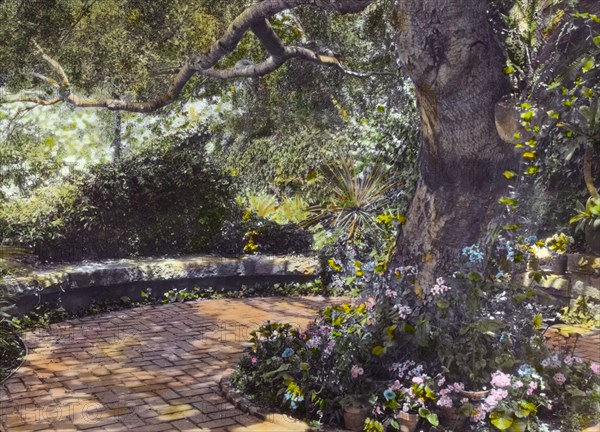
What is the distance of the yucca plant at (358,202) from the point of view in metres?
7.65

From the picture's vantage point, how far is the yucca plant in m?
7.65

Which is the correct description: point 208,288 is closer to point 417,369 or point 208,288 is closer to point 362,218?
point 362,218

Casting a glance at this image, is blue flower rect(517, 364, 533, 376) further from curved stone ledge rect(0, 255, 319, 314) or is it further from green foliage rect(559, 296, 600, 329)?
curved stone ledge rect(0, 255, 319, 314)

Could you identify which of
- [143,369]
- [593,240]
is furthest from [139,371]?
[593,240]

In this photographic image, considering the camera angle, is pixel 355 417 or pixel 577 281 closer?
pixel 355 417

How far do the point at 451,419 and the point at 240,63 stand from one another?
675cm

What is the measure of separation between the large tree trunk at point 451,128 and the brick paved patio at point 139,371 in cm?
157

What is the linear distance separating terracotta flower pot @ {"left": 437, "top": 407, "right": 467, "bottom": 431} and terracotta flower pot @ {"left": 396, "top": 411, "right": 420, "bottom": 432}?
0.18 meters

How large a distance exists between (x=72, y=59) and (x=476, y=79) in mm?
7564

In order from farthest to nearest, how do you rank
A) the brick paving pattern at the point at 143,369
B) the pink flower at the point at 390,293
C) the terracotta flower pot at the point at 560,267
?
the terracotta flower pot at the point at 560,267, the pink flower at the point at 390,293, the brick paving pattern at the point at 143,369

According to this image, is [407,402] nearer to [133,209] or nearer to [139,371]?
[139,371]

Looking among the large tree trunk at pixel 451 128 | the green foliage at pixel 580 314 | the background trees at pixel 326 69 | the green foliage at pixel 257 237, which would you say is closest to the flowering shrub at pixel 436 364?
the large tree trunk at pixel 451 128

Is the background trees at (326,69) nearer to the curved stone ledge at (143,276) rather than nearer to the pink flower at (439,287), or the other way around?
the pink flower at (439,287)

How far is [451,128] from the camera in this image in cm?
416
